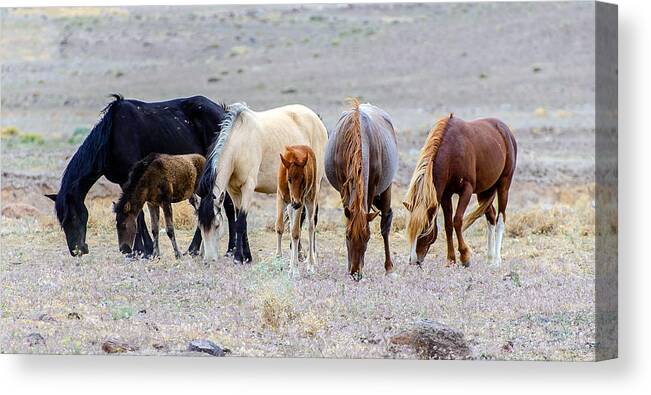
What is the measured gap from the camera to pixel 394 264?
13594mm

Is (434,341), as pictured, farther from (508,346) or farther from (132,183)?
(132,183)

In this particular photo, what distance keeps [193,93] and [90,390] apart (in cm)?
321

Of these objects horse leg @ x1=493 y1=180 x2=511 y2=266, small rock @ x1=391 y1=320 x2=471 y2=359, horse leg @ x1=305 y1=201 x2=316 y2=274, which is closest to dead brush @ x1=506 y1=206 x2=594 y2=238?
horse leg @ x1=493 y1=180 x2=511 y2=266

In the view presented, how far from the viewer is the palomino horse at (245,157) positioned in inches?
551

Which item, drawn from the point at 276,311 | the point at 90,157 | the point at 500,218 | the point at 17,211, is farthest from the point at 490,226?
the point at 17,211

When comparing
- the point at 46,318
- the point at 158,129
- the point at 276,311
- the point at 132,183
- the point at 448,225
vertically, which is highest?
the point at 158,129

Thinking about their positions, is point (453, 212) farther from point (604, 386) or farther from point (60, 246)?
point (60, 246)

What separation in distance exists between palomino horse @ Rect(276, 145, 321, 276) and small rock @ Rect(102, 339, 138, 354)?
1.72 m

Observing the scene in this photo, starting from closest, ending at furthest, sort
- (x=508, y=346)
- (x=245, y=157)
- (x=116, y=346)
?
(x=508, y=346) → (x=116, y=346) → (x=245, y=157)

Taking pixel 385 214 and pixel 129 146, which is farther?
pixel 129 146

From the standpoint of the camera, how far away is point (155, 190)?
14.4m

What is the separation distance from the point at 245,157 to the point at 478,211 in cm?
243

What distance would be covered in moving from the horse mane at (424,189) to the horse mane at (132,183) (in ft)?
9.31

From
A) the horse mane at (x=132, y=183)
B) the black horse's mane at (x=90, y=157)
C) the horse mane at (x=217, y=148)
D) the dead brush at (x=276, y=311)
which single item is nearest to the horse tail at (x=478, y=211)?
the dead brush at (x=276, y=311)
